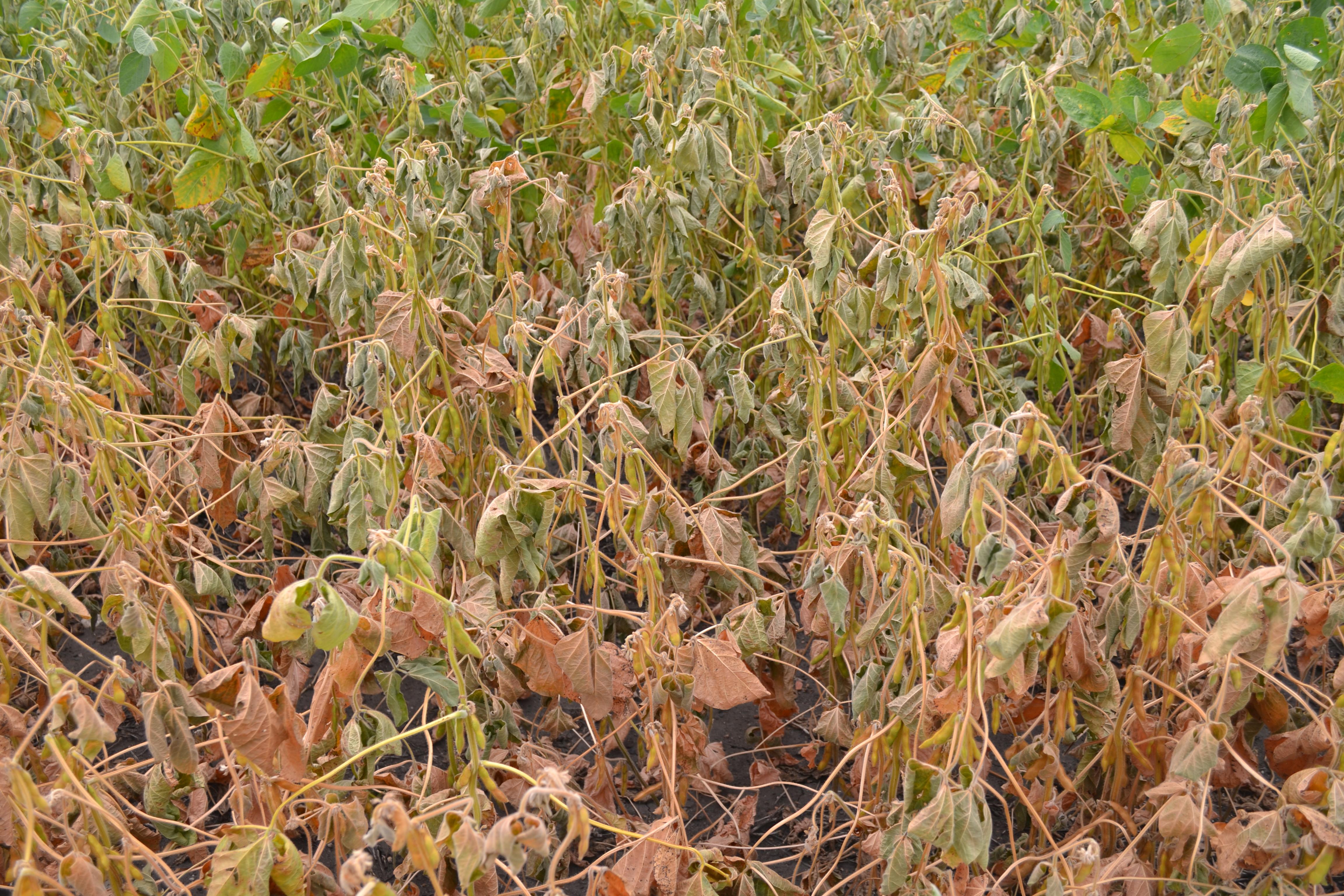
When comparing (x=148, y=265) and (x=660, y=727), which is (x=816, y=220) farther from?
(x=148, y=265)

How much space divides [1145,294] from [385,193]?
168 cm

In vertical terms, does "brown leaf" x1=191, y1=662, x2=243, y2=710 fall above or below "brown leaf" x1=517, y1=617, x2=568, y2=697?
above

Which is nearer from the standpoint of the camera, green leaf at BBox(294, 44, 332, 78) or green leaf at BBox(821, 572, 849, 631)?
green leaf at BBox(821, 572, 849, 631)

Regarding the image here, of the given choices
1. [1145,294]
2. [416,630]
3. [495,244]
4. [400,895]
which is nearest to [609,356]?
[416,630]

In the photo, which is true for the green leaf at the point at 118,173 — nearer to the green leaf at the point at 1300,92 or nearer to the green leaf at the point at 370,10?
the green leaf at the point at 370,10

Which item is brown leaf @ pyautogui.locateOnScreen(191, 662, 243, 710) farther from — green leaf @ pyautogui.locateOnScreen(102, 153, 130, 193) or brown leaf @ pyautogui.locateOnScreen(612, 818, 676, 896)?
green leaf @ pyautogui.locateOnScreen(102, 153, 130, 193)

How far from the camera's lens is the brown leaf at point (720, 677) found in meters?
1.58

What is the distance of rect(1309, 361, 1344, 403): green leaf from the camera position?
6.12ft

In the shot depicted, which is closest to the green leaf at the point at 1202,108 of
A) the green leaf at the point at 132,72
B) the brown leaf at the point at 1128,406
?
the brown leaf at the point at 1128,406

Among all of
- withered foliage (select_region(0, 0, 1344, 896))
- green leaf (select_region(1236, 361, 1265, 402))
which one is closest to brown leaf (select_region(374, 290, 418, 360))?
withered foliage (select_region(0, 0, 1344, 896))

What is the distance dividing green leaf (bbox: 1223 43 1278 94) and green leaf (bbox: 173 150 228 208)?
208 cm

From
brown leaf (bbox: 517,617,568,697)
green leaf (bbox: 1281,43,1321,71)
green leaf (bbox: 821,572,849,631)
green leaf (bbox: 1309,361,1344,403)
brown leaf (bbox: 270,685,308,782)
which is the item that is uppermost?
green leaf (bbox: 1281,43,1321,71)

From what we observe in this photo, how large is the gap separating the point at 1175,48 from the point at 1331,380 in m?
0.84

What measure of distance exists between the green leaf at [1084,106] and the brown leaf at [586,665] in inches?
61.3
